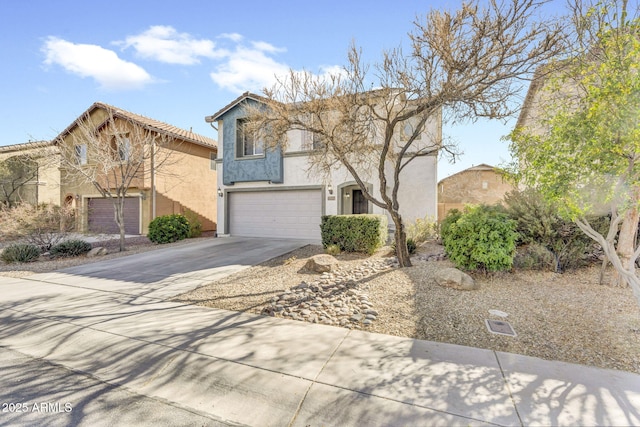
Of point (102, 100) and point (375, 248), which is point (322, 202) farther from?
point (102, 100)

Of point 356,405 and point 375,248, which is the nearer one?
point 356,405

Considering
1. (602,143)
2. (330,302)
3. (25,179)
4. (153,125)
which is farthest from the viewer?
(25,179)

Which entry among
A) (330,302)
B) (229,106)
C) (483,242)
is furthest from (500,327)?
(229,106)

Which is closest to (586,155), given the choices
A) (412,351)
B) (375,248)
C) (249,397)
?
(412,351)

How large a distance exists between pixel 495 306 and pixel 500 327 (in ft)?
2.32

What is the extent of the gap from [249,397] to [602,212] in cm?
735

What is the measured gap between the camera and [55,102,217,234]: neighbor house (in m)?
15.8

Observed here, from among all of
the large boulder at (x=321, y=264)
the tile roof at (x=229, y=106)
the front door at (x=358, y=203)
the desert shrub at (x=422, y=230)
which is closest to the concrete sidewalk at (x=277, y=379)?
the large boulder at (x=321, y=264)

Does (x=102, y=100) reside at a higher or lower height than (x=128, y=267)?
higher

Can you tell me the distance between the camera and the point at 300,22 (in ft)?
26.6

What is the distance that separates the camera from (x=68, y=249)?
35.5 ft

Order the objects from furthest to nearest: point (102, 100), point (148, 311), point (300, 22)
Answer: point (102, 100) < point (300, 22) < point (148, 311)

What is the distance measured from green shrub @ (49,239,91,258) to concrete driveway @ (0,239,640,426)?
21.8 ft

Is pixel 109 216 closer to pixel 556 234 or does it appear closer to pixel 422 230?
pixel 422 230
